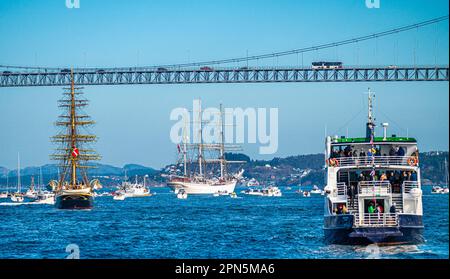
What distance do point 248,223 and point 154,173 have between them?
125479mm

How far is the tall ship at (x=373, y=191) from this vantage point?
76.5 ft

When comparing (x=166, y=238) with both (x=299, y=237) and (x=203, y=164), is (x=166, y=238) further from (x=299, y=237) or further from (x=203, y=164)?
(x=203, y=164)

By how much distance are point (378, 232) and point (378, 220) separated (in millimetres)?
382

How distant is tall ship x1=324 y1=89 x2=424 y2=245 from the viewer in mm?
23328

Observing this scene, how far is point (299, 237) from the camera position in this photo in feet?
97.1

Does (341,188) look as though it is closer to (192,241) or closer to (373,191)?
(373,191)

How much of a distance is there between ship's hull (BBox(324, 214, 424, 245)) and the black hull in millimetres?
35322

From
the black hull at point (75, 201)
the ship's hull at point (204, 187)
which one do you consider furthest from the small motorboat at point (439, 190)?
the black hull at point (75, 201)

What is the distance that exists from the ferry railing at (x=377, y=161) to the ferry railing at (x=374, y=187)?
60 cm

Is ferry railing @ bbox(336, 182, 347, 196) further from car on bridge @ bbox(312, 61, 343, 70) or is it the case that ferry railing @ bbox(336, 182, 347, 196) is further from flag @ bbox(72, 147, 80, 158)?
car on bridge @ bbox(312, 61, 343, 70)

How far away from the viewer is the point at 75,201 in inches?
2275
